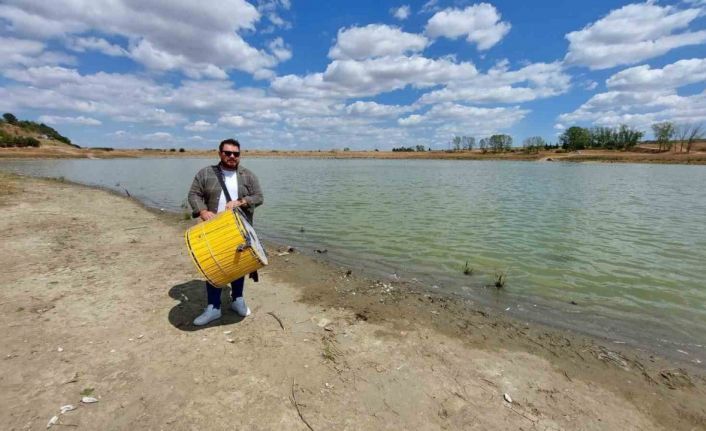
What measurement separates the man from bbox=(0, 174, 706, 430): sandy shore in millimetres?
387

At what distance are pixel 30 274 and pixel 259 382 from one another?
19.3 ft

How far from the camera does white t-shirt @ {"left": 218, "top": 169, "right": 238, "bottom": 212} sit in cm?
536

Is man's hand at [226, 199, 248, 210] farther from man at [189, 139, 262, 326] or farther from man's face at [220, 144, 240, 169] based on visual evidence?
man's face at [220, 144, 240, 169]

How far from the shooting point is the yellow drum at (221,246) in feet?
15.6

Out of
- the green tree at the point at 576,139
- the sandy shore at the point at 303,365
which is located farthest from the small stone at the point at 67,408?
the green tree at the point at 576,139

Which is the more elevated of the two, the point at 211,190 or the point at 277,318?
the point at 211,190

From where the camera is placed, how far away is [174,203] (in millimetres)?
20453

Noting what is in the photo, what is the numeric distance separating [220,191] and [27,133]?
15056 cm

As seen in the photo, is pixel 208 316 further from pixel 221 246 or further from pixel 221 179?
pixel 221 179

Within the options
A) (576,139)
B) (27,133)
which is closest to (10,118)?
(27,133)

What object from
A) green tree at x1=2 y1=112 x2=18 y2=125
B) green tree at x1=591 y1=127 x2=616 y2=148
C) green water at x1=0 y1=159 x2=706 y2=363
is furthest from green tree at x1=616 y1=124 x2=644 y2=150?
green tree at x1=2 y1=112 x2=18 y2=125

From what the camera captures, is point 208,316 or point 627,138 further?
point 627,138

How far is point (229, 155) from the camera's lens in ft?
17.1

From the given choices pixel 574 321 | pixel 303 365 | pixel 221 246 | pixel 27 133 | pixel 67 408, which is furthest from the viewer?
pixel 27 133
